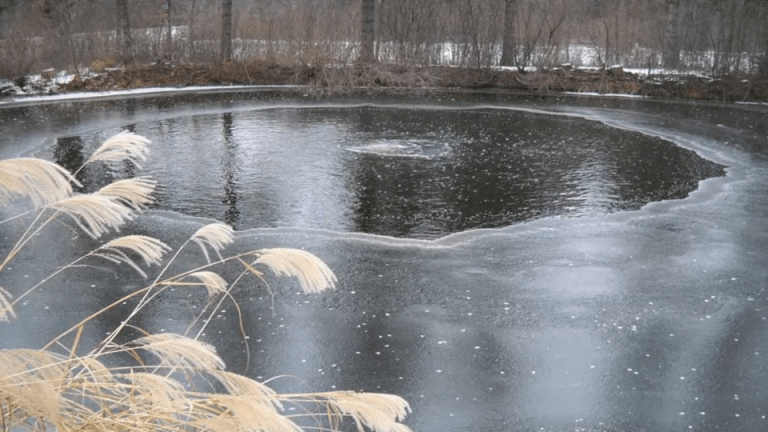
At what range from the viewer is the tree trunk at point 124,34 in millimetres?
23547

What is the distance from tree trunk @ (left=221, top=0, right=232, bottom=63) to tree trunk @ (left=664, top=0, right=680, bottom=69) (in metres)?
13.1

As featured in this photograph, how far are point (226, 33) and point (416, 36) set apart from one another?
5905 mm

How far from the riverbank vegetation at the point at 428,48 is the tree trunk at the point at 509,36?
37mm

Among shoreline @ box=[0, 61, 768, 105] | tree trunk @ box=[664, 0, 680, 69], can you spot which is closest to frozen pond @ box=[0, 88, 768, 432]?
shoreline @ box=[0, 61, 768, 105]

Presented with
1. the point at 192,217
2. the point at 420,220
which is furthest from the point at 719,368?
the point at 192,217

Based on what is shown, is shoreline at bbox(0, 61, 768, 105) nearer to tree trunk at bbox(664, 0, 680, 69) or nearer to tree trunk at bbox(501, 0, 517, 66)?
tree trunk at bbox(501, 0, 517, 66)

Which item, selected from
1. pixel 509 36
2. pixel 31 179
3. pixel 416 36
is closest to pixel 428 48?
pixel 416 36

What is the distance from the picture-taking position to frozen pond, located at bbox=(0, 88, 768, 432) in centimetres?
528

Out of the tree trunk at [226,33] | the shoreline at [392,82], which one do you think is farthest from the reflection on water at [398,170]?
the tree trunk at [226,33]

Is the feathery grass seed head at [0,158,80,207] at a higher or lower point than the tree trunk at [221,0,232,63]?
lower

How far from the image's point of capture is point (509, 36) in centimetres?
2348

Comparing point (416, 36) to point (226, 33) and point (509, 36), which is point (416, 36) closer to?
point (509, 36)

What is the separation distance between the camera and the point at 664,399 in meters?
5.15

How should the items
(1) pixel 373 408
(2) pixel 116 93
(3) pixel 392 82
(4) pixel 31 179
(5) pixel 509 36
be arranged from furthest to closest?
(5) pixel 509 36 → (3) pixel 392 82 → (2) pixel 116 93 → (4) pixel 31 179 → (1) pixel 373 408
